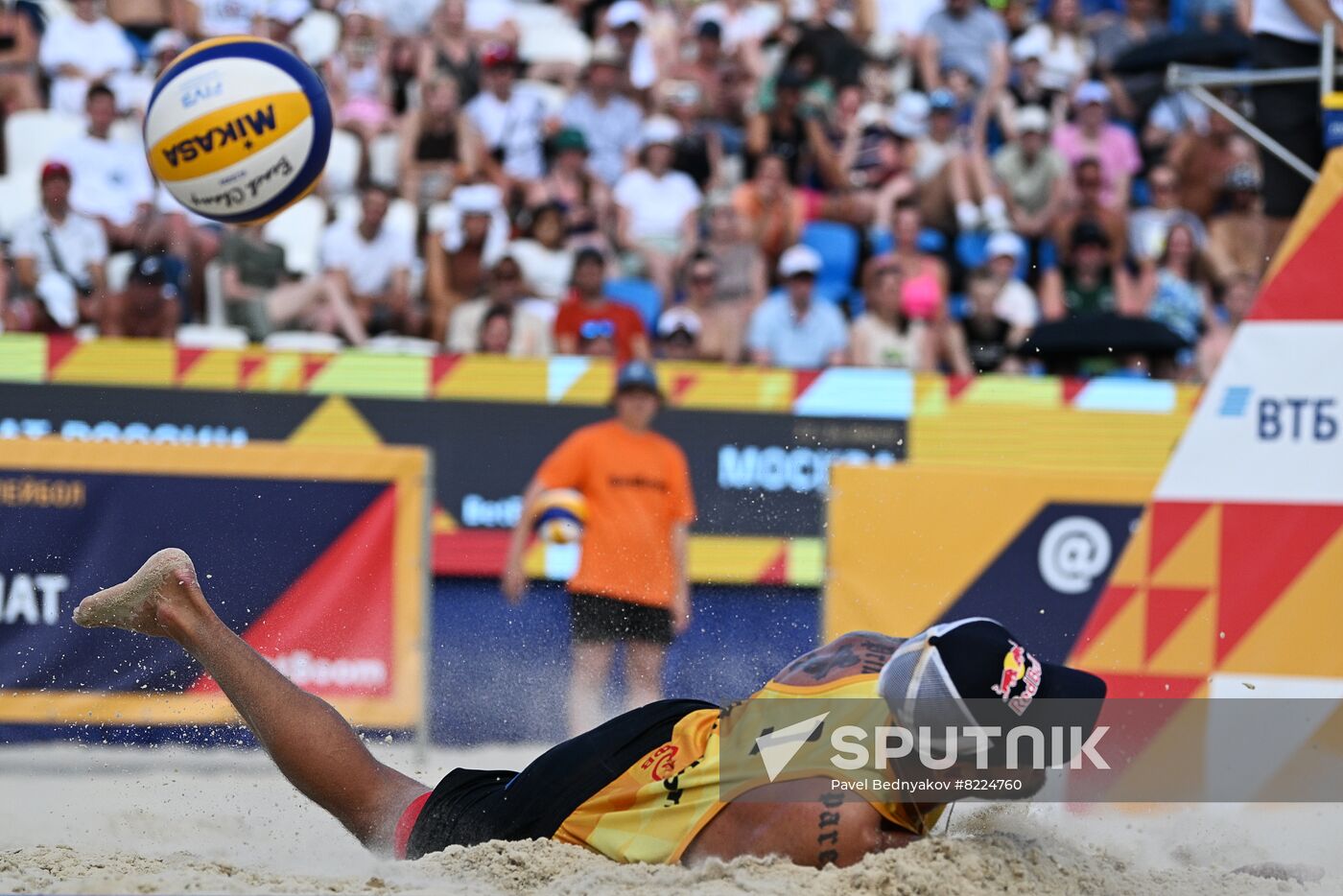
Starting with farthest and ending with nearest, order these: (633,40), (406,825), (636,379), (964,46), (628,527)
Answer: (964,46)
(633,40)
(636,379)
(628,527)
(406,825)

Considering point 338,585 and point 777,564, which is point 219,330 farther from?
point 777,564

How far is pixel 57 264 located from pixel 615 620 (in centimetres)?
426

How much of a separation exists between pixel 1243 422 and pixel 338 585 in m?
3.51

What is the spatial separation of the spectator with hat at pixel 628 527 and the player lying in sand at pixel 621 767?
9.62 feet

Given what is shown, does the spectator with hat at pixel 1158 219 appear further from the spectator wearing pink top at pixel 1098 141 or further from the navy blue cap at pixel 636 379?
the navy blue cap at pixel 636 379

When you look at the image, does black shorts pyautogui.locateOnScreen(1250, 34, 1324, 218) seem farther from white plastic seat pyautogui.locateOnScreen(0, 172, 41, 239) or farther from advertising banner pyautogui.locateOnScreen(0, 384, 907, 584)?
white plastic seat pyautogui.locateOnScreen(0, 172, 41, 239)

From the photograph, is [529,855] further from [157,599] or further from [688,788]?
[157,599]

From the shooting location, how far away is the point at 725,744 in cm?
372

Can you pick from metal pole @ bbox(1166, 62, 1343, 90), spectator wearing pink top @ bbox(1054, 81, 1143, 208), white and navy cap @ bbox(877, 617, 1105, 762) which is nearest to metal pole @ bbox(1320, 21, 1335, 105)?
metal pole @ bbox(1166, 62, 1343, 90)

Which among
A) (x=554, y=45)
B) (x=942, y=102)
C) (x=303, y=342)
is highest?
(x=554, y=45)

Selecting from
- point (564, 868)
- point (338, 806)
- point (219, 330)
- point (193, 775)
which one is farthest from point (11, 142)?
point (564, 868)

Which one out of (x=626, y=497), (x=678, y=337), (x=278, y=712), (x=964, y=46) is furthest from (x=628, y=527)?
(x=964, y=46)

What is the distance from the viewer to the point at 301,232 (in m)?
10.2

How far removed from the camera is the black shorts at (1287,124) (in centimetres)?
636
